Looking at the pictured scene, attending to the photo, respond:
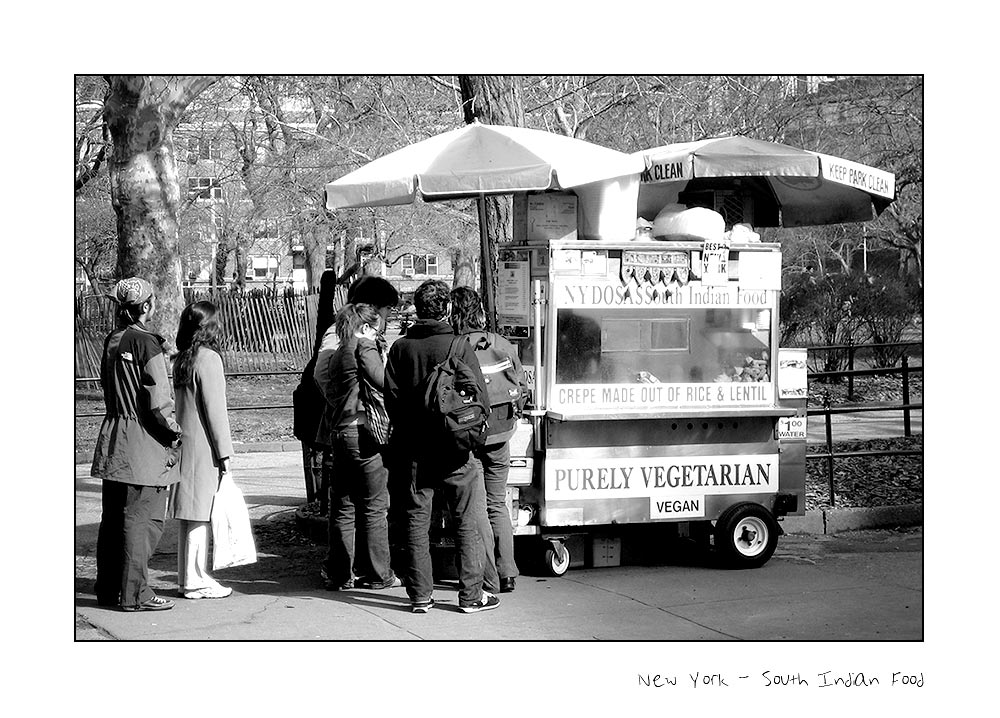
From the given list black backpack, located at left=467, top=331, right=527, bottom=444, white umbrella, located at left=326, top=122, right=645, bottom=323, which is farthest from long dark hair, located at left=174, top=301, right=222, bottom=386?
black backpack, located at left=467, top=331, right=527, bottom=444

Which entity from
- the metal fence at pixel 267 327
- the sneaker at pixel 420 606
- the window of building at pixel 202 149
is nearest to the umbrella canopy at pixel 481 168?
the sneaker at pixel 420 606

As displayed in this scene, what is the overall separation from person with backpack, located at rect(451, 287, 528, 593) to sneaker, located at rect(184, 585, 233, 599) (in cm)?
157

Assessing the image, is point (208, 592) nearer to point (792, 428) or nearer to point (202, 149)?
point (792, 428)

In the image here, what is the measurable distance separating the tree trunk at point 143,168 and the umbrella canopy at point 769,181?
5846mm

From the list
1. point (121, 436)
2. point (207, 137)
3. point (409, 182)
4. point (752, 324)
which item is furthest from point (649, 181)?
point (207, 137)

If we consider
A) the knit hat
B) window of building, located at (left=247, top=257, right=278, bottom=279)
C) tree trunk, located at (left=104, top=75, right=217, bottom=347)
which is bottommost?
the knit hat

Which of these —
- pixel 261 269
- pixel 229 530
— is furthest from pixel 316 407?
pixel 261 269

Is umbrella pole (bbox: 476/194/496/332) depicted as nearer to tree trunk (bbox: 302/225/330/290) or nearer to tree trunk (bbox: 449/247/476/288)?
tree trunk (bbox: 302/225/330/290)

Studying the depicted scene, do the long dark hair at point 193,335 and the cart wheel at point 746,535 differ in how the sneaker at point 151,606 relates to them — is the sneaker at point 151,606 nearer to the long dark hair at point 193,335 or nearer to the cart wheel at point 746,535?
the long dark hair at point 193,335

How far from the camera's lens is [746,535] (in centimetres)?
750

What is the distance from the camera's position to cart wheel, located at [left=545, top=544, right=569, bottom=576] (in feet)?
23.8

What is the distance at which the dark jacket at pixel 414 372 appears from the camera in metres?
6.20

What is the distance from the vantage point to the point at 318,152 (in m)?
17.3

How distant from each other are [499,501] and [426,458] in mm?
747
